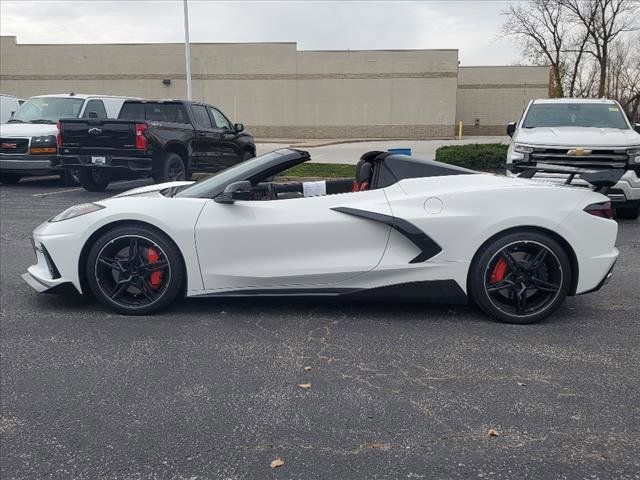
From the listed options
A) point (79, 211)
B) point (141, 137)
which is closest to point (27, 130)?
point (141, 137)

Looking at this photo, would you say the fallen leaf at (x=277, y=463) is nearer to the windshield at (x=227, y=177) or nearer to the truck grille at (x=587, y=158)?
the windshield at (x=227, y=177)

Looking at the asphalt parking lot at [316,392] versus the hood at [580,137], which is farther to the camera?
the hood at [580,137]

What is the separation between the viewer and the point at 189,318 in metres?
4.75

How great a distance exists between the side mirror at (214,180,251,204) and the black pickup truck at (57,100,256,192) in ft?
24.5

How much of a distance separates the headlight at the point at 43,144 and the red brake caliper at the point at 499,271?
11252 mm

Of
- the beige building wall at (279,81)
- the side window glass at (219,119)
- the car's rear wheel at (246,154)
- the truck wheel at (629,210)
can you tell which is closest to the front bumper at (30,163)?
the side window glass at (219,119)

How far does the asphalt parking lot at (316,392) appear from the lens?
9.16 ft

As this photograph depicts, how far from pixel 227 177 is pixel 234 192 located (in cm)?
45

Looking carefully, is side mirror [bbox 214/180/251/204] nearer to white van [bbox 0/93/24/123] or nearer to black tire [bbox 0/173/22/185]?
black tire [bbox 0/173/22/185]

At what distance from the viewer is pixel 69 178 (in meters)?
14.6

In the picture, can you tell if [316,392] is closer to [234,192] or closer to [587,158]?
[234,192]

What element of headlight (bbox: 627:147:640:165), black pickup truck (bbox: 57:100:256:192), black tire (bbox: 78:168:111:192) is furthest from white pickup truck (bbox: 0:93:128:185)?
headlight (bbox: 627:147:640:165)

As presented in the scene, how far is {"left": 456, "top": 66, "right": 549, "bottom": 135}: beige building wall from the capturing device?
44000 mm

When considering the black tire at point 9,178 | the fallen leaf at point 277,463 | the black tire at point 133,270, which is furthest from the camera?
the black tire at point 9,178
